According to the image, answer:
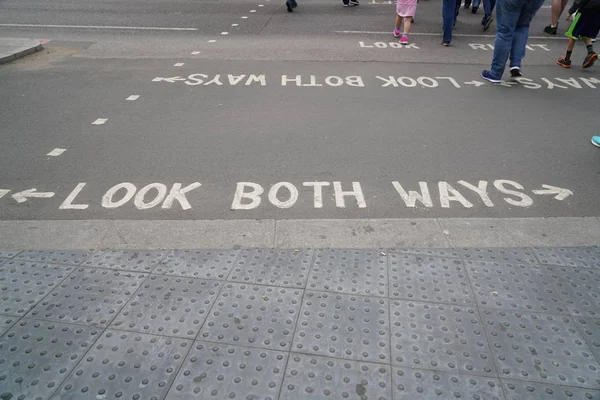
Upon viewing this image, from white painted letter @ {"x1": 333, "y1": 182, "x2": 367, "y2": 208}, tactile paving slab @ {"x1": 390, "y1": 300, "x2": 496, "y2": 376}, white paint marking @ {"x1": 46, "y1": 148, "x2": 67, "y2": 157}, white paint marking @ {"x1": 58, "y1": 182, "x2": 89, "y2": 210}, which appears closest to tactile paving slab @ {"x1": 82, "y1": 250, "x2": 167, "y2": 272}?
white paint marking @ {"x1": 58, "y1": 182, "x2": 89, "y2": 210}

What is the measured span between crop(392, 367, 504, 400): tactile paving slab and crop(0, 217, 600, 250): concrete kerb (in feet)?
4.13

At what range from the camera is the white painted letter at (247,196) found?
409 cm

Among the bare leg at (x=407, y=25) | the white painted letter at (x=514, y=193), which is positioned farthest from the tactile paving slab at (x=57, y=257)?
the bare leg at (x=407, y=25)

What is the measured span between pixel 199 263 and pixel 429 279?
5.69 feet

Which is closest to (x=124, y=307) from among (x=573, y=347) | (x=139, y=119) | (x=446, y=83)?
(x=573, y=347)

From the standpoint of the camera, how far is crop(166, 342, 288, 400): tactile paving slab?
228 centimetres

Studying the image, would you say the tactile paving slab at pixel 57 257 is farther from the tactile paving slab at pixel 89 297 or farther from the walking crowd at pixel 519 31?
the walking crowd at pixel 519 31

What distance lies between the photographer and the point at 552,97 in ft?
23.6

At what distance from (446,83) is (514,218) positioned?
4672mm

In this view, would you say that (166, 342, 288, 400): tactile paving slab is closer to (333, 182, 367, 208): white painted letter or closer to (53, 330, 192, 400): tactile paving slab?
(53, 330, 192, 400): tactile paving slab

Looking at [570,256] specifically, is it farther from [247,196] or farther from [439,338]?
[247,196]

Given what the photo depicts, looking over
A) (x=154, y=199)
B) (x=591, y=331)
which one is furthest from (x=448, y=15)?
(x=591, y=331)

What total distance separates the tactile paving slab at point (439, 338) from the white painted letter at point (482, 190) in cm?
164

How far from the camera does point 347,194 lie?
4.32m
